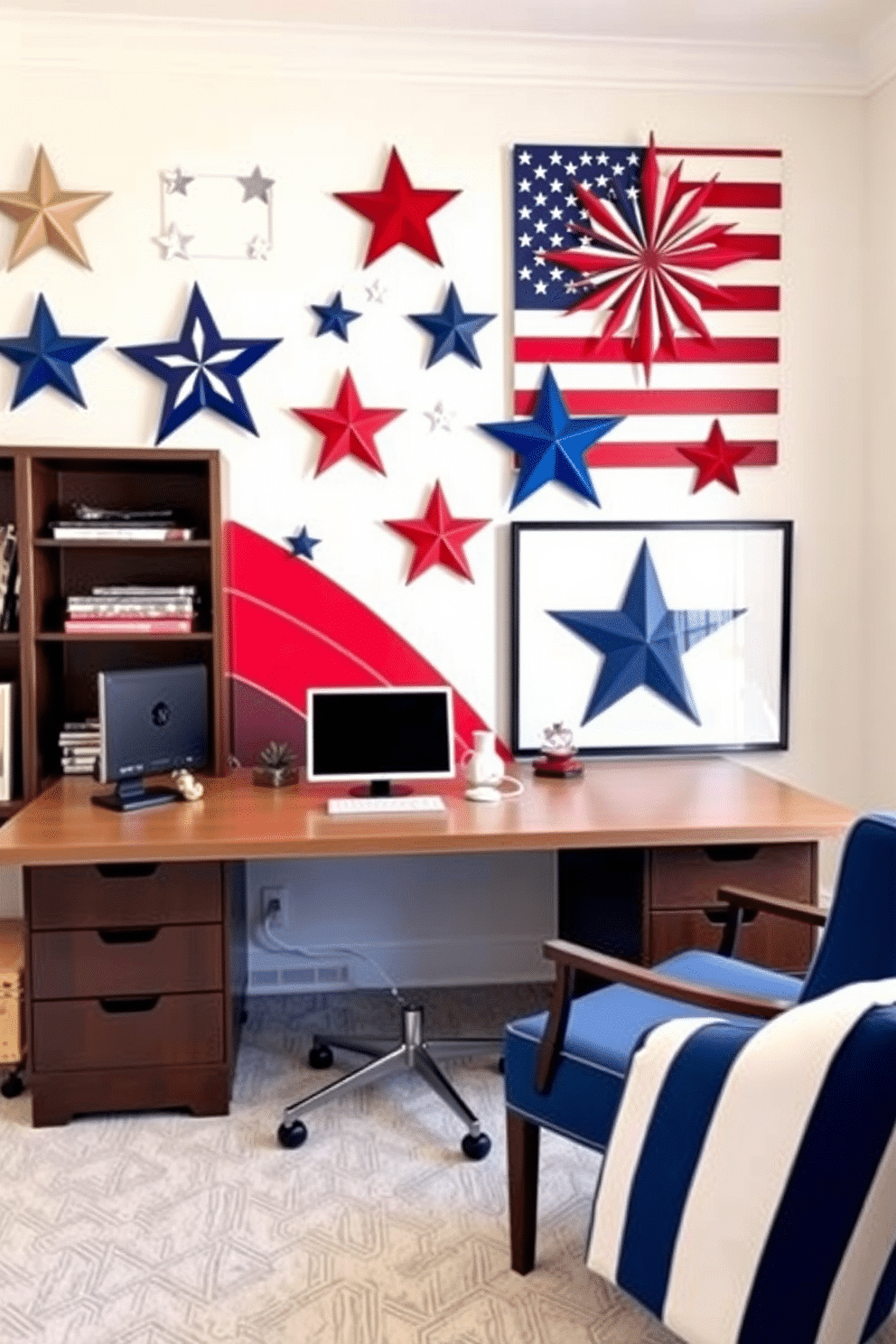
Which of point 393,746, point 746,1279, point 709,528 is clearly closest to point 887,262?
point 709,528

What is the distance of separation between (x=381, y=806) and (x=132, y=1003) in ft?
2.46

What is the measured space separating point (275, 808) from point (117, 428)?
1.30 m

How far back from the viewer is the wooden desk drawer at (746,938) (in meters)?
2.57

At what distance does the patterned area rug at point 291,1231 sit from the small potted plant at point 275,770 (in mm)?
764

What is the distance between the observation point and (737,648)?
342 centimetres

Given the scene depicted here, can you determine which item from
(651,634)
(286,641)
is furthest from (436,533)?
(651,634)

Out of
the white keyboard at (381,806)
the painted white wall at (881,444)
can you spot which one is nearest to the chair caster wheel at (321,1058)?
the white keyboard at (381,806)

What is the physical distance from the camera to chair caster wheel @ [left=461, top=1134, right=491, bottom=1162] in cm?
240

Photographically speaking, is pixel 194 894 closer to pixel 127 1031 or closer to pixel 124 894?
pixel 124 894

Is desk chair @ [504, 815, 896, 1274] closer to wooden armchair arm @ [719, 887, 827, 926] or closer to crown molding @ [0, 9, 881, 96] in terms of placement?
wooden armchair arm @ [719, 887, 827, 926]

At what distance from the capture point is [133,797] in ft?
8.87

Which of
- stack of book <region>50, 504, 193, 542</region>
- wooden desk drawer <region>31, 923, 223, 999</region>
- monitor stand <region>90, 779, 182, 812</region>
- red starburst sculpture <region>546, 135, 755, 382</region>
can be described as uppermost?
red starburst sculpture <region>546, 135, 755, 382</region>

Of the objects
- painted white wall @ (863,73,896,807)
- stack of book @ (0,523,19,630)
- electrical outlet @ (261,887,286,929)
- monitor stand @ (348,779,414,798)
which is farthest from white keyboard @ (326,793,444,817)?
painted white wall @ (863,73,896,807)

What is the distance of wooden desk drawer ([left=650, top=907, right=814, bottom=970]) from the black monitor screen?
69 cm
